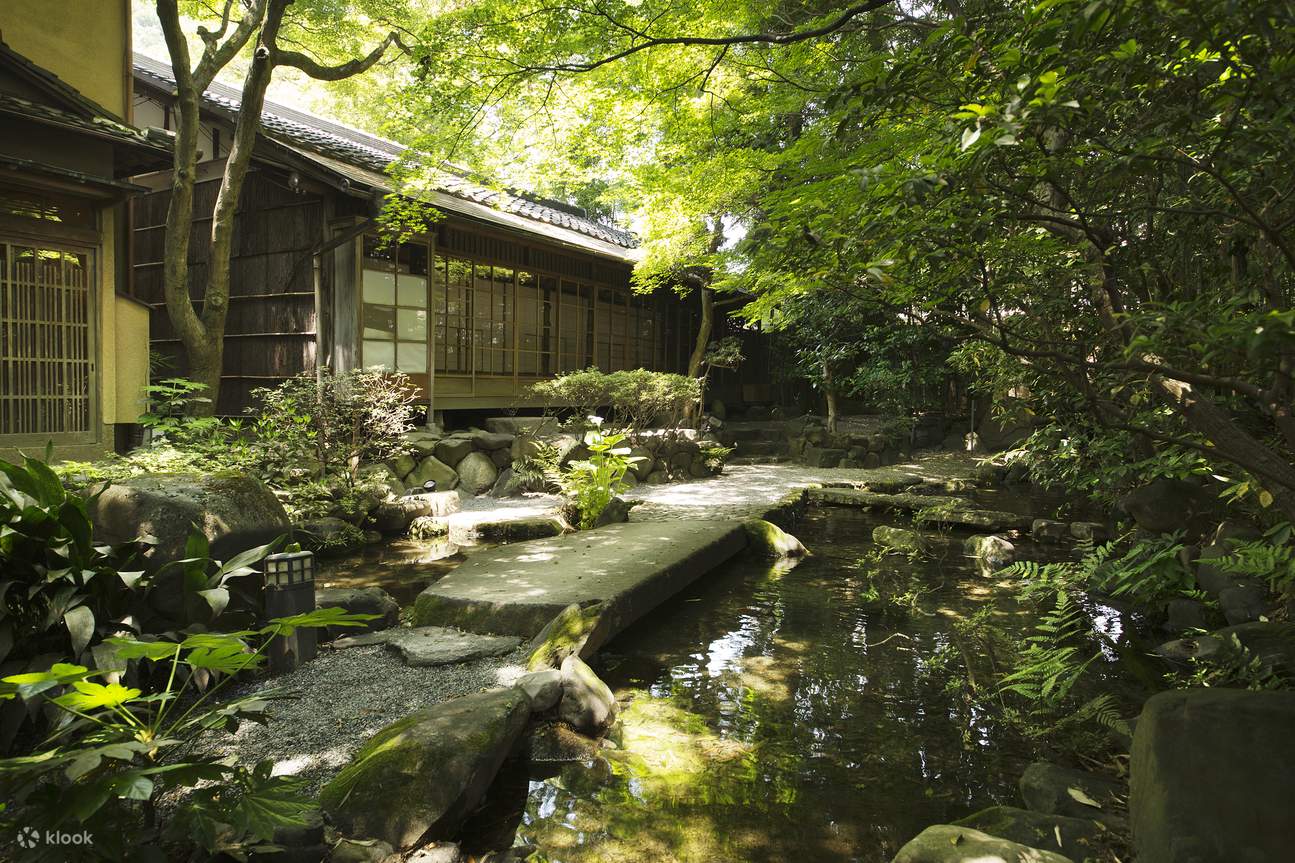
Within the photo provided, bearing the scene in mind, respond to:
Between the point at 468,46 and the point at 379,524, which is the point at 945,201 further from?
the point at 379,524

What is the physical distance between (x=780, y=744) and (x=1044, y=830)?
1406 millimetres

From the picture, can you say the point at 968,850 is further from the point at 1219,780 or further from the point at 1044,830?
the point at 1219,780

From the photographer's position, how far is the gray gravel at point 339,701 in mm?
3338

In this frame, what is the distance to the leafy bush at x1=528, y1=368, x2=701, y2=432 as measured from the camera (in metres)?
11.6

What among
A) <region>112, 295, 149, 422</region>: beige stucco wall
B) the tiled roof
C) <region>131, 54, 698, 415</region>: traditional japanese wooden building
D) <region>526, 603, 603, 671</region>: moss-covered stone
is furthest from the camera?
the tiled roof

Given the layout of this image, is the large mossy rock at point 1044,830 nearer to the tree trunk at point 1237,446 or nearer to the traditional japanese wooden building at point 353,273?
the tree trunk at point 1237,446

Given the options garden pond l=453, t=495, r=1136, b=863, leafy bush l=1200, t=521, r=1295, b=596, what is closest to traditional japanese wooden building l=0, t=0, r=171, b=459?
garden pond l=453, t=495, r=1136, b=863

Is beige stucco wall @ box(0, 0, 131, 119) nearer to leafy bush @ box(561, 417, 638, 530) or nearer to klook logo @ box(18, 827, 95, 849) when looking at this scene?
leafy bush @ box(561, 417, 638, 530)

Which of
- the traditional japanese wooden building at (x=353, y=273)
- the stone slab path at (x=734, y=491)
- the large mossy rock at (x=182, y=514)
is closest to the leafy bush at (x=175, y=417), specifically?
the traditional japanese wooden building at (x=353, y=273)

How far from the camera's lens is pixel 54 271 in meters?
8.51

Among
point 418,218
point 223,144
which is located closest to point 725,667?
point 418,218

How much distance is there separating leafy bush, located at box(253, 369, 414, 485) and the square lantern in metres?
4.39

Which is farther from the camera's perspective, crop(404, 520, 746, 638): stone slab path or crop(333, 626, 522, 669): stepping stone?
crop(404, 520, 746, 638): stone slab path

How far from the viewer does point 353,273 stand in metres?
11.4
